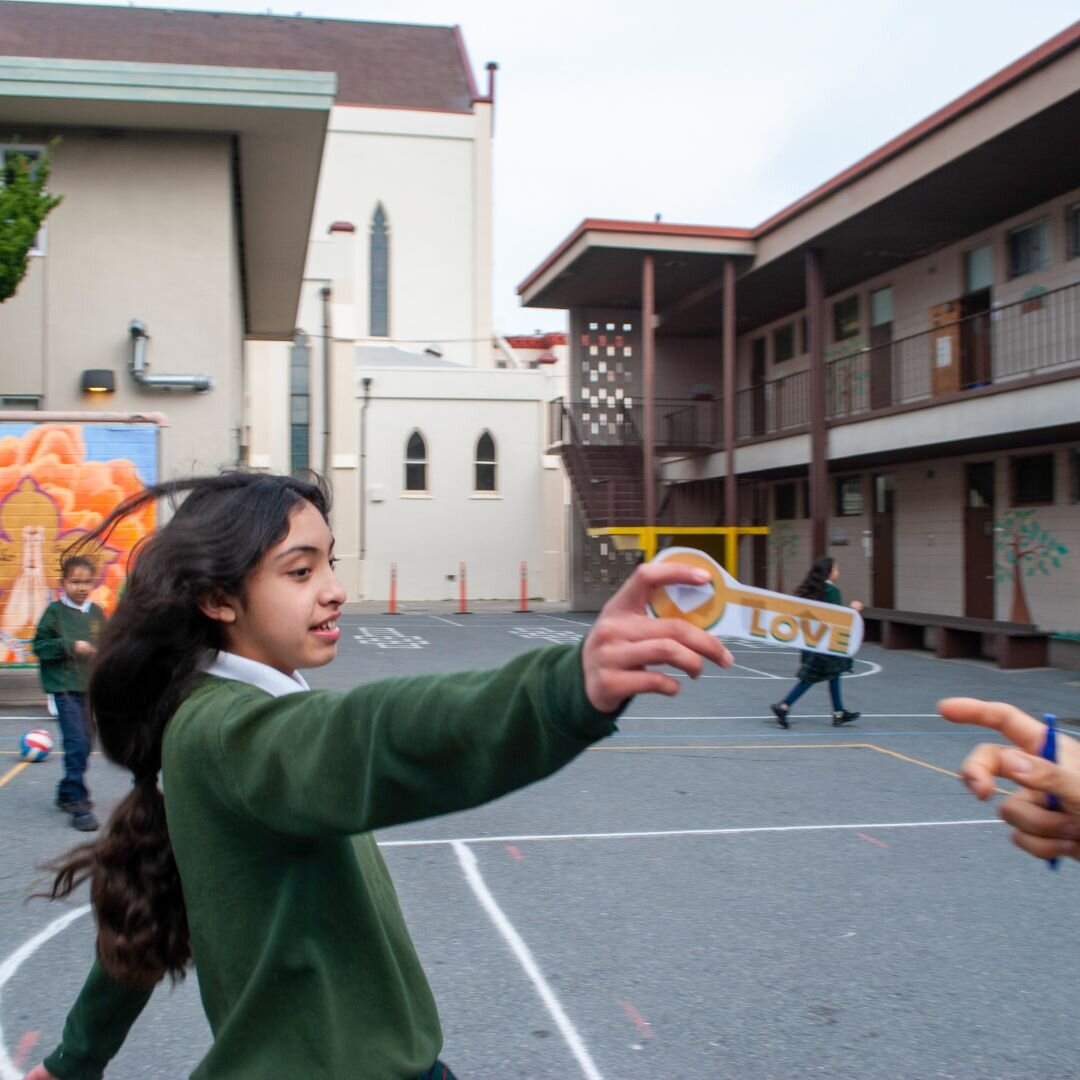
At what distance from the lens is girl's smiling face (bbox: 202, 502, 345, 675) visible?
1.79 metres

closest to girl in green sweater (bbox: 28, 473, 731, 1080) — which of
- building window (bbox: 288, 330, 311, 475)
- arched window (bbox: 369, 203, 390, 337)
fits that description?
building window (bbox: 288, 330, 311, 475)

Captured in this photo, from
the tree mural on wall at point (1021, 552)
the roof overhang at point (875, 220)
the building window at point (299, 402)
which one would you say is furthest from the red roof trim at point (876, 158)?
the building window at point (299, 402)

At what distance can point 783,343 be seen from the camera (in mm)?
26422

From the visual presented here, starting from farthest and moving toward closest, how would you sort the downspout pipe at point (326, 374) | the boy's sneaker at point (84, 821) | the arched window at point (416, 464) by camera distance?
the arched window at point (416, 464)
the downspout pipe at point (326, 374)
the boy's sneaker at point (84, 821)

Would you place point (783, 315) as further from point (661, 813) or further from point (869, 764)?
point (661, 813)

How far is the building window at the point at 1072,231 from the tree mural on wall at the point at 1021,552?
3.87m

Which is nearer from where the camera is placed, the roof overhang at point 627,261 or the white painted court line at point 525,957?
the white painted court line at point 525,957

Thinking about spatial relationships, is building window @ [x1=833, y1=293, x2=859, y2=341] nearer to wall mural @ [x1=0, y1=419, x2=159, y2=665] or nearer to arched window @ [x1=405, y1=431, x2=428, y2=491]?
arched window @ [x1=405, y1=431, x2=428, y2=491]

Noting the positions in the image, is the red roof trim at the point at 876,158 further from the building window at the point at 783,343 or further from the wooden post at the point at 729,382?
the building window at the point at 783,343

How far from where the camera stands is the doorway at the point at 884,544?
2183 cm

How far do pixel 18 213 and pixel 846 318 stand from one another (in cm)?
1643

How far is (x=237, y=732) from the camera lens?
1.55 metres

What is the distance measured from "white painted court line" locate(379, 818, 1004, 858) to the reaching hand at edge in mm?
5889

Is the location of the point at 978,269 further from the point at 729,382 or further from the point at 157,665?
the point at 157,665
